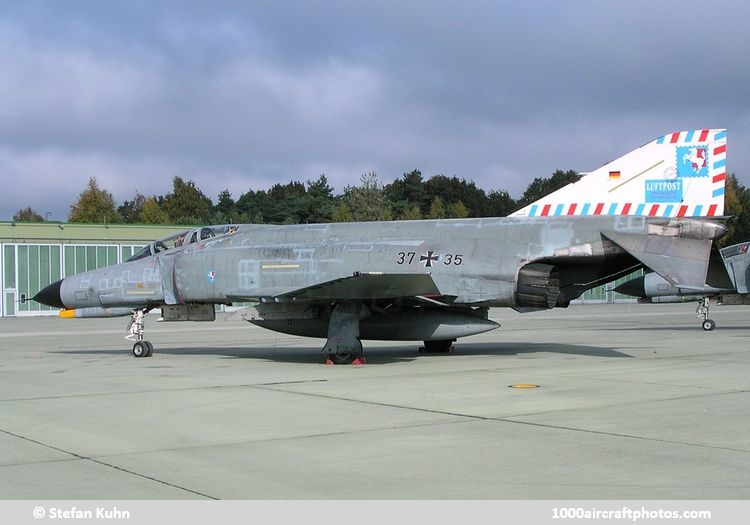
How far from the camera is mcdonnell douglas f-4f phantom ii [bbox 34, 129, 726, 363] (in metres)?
16.3

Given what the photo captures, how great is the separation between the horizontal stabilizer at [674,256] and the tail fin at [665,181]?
2.23 ft

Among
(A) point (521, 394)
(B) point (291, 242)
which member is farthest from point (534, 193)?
(A) point (521, 394)

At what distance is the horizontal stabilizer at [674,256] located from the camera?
620 inches

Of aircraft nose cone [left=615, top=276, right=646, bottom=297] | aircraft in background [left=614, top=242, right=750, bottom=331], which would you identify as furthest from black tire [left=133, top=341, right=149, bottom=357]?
aircraft nose cone [left=615, top=276, right=646, bottom=297]

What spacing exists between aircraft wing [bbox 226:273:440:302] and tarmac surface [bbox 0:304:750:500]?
1.40m

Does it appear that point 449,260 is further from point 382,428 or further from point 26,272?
point 26,272

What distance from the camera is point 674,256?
15.9 meters

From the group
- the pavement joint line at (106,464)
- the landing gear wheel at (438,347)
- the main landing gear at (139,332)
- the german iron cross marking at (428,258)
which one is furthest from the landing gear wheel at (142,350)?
the pavement joint line at (106,464)

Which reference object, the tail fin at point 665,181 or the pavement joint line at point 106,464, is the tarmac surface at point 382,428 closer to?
the pavement joint line at point 106,464

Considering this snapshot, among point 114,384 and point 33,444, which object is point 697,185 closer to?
point 114,384

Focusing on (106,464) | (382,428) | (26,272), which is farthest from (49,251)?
(106,464)

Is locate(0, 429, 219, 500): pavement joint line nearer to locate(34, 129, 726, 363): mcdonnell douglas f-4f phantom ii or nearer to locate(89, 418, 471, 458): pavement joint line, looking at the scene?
locate(89, 418, 471, 458): pavement joint line

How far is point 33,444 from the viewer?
8.80 meters

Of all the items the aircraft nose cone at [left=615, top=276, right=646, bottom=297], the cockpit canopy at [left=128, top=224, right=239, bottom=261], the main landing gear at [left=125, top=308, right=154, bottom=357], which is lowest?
the main landing gear at [left=125, top=308, right=154, bottom=357]
